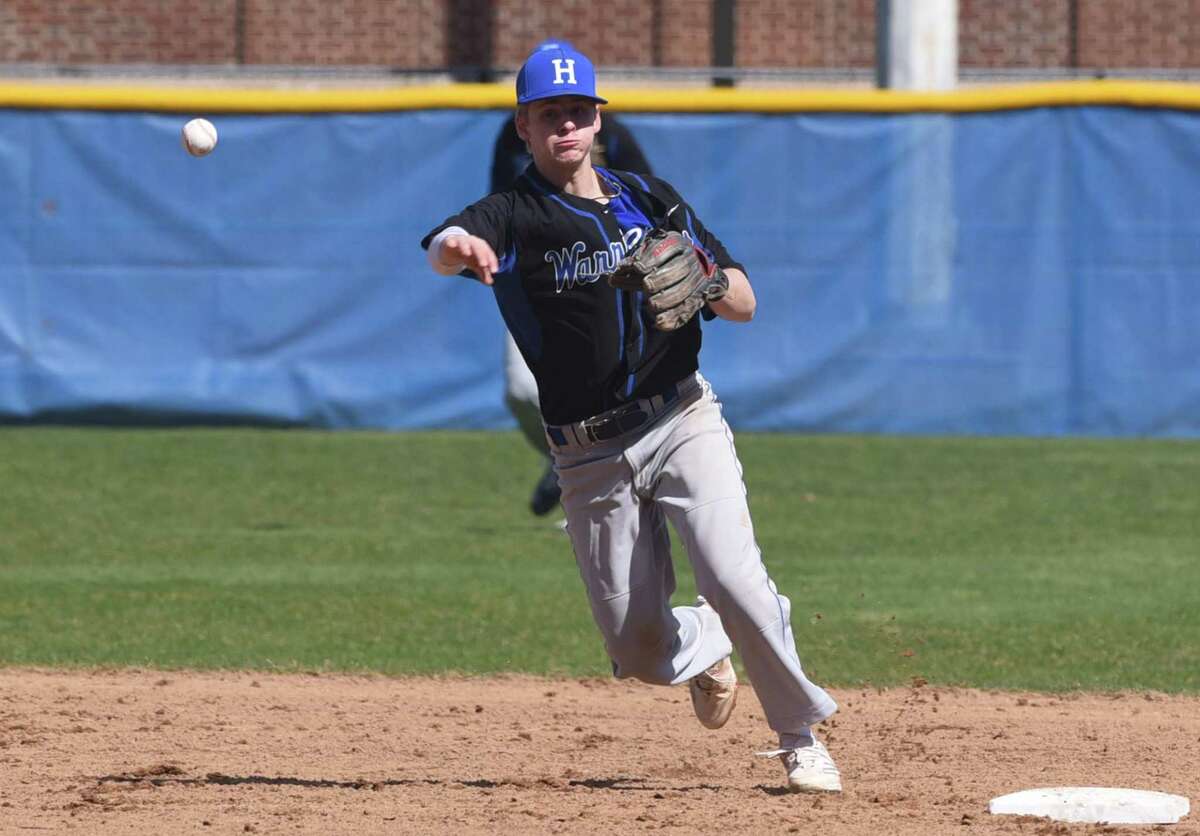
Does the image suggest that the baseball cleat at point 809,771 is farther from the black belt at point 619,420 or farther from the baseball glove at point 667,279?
the baseball glove at point 667,279

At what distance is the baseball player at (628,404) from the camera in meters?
4.68

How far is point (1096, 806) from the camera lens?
4.61 metres

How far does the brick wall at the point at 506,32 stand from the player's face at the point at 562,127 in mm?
14775

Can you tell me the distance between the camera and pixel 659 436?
15.7ft

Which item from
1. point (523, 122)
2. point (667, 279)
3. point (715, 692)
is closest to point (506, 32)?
point (523, 122)

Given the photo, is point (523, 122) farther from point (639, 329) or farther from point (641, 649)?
point (641, 649)

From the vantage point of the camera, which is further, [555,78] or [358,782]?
[358,782]

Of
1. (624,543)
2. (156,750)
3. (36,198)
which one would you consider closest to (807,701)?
(624,543)

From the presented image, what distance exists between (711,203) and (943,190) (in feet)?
5.04

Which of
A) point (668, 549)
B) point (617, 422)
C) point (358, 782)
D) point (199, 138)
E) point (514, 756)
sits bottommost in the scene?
point (514, 756)

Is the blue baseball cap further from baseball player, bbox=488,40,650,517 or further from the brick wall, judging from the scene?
the brick wall

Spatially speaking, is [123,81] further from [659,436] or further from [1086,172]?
[659,436]

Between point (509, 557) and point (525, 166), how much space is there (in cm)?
175

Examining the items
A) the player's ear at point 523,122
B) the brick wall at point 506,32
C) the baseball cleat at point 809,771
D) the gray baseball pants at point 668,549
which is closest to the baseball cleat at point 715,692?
the gray baseball pants at point 668,549
